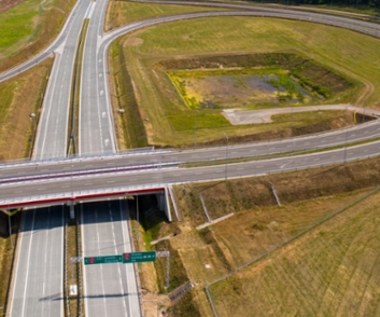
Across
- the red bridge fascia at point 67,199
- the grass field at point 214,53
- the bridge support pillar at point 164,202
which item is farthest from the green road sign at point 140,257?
the grass field at point 214,53

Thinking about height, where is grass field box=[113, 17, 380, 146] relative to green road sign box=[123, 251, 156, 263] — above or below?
below

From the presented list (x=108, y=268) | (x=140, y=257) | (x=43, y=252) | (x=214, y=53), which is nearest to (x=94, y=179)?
(x=43, y=252)

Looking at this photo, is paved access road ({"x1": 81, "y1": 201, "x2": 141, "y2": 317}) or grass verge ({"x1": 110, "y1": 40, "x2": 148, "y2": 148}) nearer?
paved access road ({"x1": 81, "y1": 201, "x2": 141, "y2": 317})

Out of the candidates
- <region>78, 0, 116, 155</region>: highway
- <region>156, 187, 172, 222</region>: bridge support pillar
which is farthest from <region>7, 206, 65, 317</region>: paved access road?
<region>78, 0, 116, 155</region>: highway

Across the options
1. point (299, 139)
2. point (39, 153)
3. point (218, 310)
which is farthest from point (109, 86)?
point (218, 310)

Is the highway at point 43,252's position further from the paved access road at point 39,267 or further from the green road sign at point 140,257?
the green road sign at point 140,257

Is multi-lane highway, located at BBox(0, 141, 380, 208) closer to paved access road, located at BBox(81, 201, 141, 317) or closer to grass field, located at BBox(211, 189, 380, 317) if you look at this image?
paved access road, located at BBox(81, 201, 141, 317)

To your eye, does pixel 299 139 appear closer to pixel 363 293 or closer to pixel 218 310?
pixel 363 293
